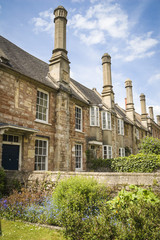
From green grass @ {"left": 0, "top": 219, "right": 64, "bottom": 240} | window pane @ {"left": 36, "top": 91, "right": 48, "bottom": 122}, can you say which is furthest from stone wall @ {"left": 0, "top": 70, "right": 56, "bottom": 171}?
green grass @ {"left": 0, "top": 219, "right": 64, "bottom": 240}

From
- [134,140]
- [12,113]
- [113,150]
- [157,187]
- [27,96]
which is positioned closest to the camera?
[157,187]

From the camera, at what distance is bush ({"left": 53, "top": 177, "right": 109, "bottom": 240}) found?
3.80m

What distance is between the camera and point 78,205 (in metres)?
4.64

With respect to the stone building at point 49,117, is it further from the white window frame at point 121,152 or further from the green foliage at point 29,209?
the green foliage at point 29,209

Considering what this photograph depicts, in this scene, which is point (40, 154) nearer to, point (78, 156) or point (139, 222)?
point (78, 156)

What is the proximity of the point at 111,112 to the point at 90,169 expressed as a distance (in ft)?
22.7

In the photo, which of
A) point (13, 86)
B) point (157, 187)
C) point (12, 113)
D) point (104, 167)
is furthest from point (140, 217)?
point (104, 167)

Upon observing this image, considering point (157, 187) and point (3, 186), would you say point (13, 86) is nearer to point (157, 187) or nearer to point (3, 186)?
point (3, 186)

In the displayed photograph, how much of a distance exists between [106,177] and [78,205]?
208 centimetres

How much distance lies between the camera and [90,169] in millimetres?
15461

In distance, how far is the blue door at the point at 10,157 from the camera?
9750 mm

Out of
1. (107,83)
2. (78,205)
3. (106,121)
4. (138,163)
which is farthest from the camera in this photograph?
(107,83)

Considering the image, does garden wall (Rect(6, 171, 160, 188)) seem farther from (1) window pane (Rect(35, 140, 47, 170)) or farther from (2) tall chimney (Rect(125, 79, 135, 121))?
(2) tall chimney (Rect(125, 79, 135, 121))

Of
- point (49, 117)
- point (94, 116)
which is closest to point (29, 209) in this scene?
point (49, 117)
